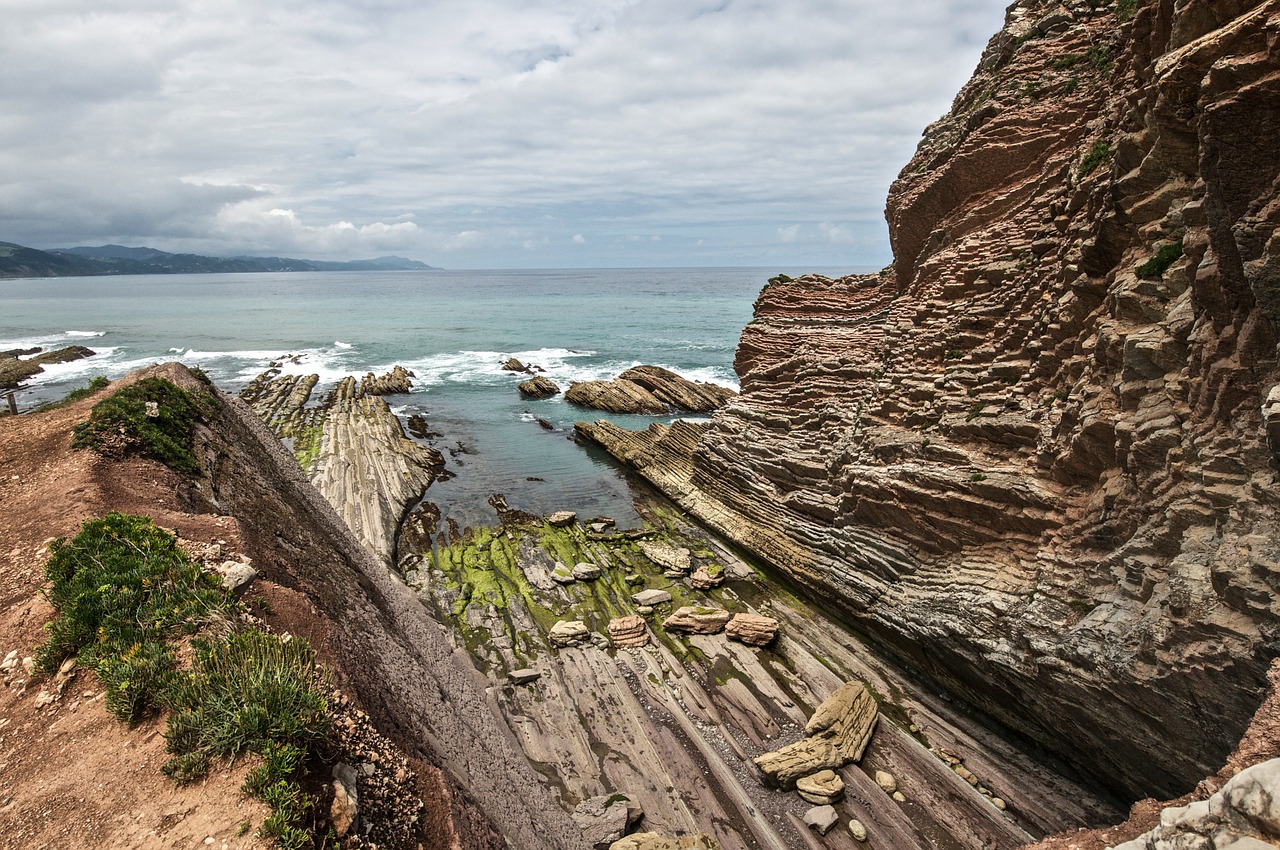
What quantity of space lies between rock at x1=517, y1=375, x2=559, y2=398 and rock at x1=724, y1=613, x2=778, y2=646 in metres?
35.4

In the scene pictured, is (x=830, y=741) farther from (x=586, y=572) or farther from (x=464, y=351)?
(x=464, y=351)

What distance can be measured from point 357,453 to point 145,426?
62.5ft

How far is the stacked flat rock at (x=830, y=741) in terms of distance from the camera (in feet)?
41.4

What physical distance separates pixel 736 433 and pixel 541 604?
35.2 feet

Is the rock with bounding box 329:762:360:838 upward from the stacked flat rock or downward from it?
upward

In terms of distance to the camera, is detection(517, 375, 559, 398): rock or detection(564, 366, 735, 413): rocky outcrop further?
detection(517, 375, 559, 398): rock

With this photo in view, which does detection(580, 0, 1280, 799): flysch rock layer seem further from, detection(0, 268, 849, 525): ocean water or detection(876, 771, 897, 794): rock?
detection(0, 268, 849, 525): ocean water

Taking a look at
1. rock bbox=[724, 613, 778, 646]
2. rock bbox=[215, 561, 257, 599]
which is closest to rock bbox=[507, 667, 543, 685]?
rock bbox=[724, 613, 778, 646]

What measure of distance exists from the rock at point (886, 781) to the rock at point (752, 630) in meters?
4.77

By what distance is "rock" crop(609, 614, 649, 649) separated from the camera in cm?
1720

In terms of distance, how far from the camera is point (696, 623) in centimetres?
1777

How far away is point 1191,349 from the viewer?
1009cm

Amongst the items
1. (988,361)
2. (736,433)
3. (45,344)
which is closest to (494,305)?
(45,344)

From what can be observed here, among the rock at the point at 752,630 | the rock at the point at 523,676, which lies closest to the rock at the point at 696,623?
the rock at the point at 752,630
